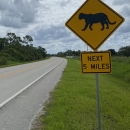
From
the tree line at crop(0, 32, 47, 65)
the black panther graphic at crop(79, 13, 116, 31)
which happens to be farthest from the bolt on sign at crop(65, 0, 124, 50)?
the tree line at crop(0, 32, 47, 65)

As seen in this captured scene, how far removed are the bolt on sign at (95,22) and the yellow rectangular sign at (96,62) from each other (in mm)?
230

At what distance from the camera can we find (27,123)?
6289mm

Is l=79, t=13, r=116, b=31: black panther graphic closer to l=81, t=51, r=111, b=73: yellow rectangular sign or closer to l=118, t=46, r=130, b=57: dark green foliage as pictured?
l=81, t=51, r=111, b=73: yellow rectangular sign

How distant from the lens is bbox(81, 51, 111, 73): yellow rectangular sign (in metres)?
5.05

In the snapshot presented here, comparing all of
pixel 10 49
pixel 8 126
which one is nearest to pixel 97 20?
pixel 8 126

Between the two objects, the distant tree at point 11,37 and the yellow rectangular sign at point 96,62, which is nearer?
the yellow rectangular sign at point 96,62

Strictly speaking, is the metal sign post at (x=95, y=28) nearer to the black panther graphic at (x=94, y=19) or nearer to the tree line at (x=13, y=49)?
the black panther graphic at (x=94, y=19)

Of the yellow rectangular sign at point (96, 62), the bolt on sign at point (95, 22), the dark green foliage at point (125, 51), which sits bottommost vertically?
the dark green foliage at point (125, 51)

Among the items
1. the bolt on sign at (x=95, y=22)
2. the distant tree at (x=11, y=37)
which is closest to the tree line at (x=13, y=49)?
the distant tree at (x=11, y=37)

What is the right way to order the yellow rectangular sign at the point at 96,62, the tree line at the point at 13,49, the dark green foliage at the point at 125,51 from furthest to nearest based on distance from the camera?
1. the dark green foliage at the point at 125,51
2. the tree line at the point at 13,49
3. the yellow rectangular sign at the point at 96,62

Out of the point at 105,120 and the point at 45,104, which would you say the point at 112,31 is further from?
the point at 45,104

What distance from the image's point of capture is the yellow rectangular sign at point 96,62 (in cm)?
505

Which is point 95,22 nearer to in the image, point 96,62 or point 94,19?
point 94,19

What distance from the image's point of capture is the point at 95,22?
5.24 m
